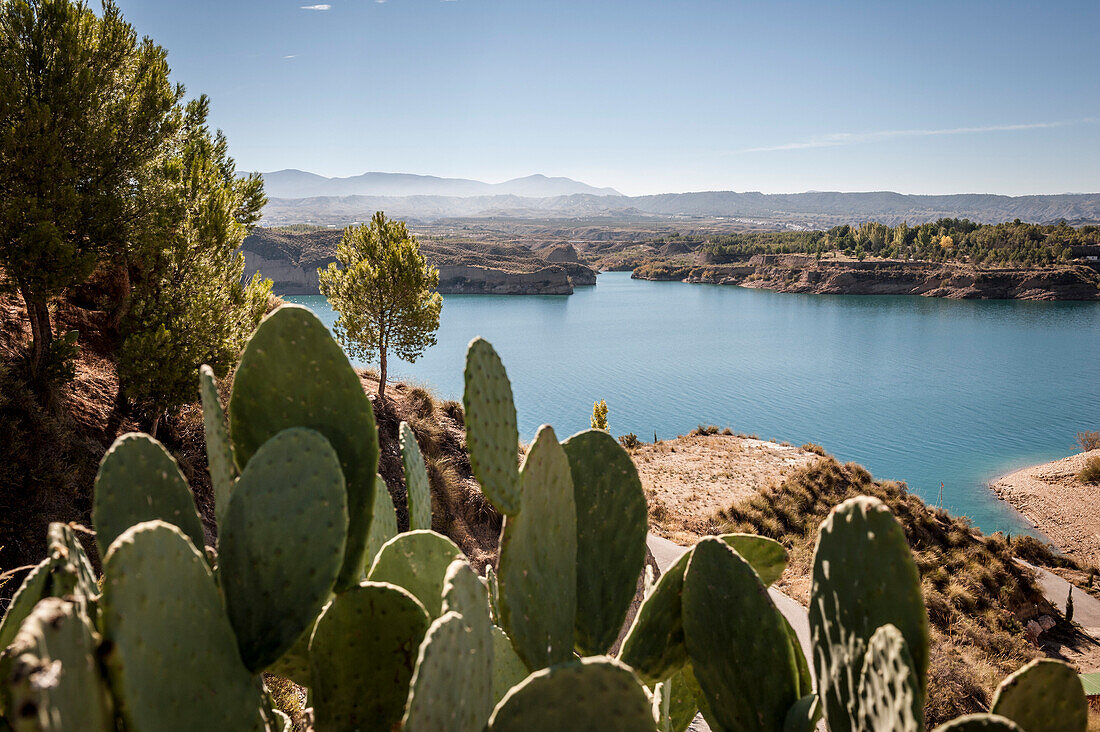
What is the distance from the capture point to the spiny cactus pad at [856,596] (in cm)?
81

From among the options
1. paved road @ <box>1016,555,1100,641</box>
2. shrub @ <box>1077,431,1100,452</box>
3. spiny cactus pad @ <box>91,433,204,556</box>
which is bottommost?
paved road @ <box>1016,555,1100,641</box>

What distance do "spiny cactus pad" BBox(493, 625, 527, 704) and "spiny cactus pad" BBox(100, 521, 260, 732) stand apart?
486 mm

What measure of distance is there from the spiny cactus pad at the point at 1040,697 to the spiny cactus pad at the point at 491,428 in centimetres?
72

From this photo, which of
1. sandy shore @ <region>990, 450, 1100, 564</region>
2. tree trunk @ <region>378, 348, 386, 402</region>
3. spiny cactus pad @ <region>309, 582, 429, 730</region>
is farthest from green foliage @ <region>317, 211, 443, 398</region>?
sandy shore @ <region>990, 450, 1100, 564</region>

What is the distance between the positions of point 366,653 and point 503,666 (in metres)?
0.36

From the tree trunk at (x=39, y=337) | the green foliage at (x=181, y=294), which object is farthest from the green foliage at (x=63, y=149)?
the green foliage at (x=181, y=294)

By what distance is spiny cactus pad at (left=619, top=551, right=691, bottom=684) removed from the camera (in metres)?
1.12

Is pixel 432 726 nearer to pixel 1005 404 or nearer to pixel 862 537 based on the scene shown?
pixel 862 537

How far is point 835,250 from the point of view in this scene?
94.4 metres

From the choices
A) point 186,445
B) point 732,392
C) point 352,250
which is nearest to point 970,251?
point 732,392

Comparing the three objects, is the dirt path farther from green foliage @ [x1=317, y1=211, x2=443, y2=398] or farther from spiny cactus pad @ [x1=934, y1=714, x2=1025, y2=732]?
spiny cactus pad @ [x1=934, y1=714, x2=1025, y2=732]

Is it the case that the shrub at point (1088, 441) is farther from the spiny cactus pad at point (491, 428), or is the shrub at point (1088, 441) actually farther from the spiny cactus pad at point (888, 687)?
the spiny cactus pad at point (491, 428)

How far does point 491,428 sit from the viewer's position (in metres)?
1.06

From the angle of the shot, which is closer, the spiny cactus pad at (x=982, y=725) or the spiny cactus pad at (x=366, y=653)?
the spiny cactus pad at (x=982, y=725)
